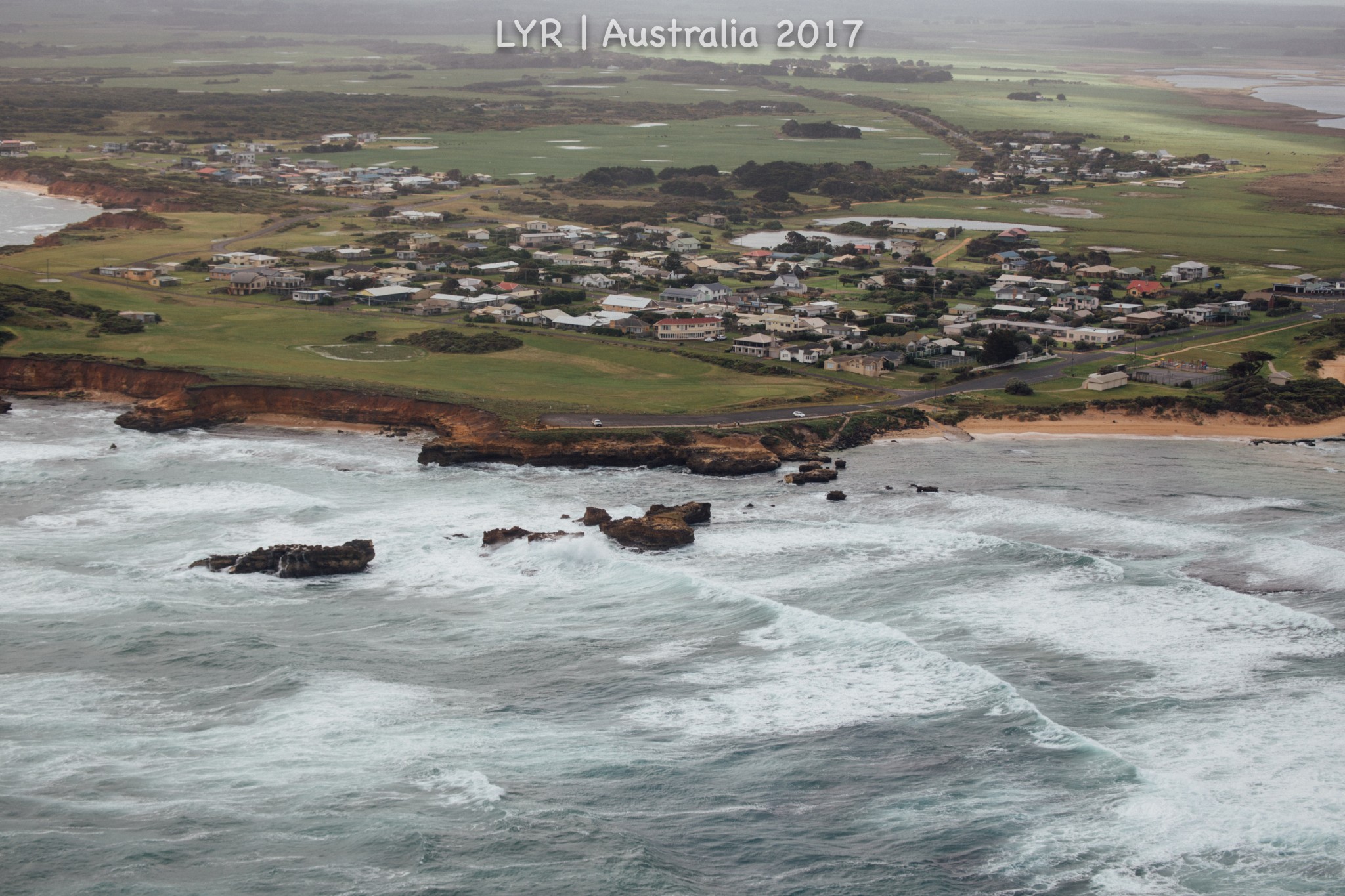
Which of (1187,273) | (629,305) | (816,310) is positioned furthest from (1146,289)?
(629,305)

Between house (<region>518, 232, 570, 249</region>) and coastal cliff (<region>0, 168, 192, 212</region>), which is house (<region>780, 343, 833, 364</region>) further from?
coastal cliff (<region>0, 168, 192, 212</region>)

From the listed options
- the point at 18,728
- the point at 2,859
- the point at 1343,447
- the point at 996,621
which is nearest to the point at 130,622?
the point at 18,728

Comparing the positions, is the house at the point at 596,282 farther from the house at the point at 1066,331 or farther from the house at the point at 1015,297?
the house at the point at 1015,297

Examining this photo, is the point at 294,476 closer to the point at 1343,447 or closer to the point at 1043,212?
the point at 1343,447

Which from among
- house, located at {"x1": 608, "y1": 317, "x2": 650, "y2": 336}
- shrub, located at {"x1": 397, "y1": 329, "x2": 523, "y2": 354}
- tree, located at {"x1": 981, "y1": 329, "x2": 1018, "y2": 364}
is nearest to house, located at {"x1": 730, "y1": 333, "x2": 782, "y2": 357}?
house, located at {"x1": 608, "y1": 317, "x2": 650, "y2": 336}

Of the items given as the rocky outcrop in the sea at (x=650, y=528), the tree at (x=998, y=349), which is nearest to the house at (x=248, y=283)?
the tree at (x=998, y=349)

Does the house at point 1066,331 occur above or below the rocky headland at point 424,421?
above
